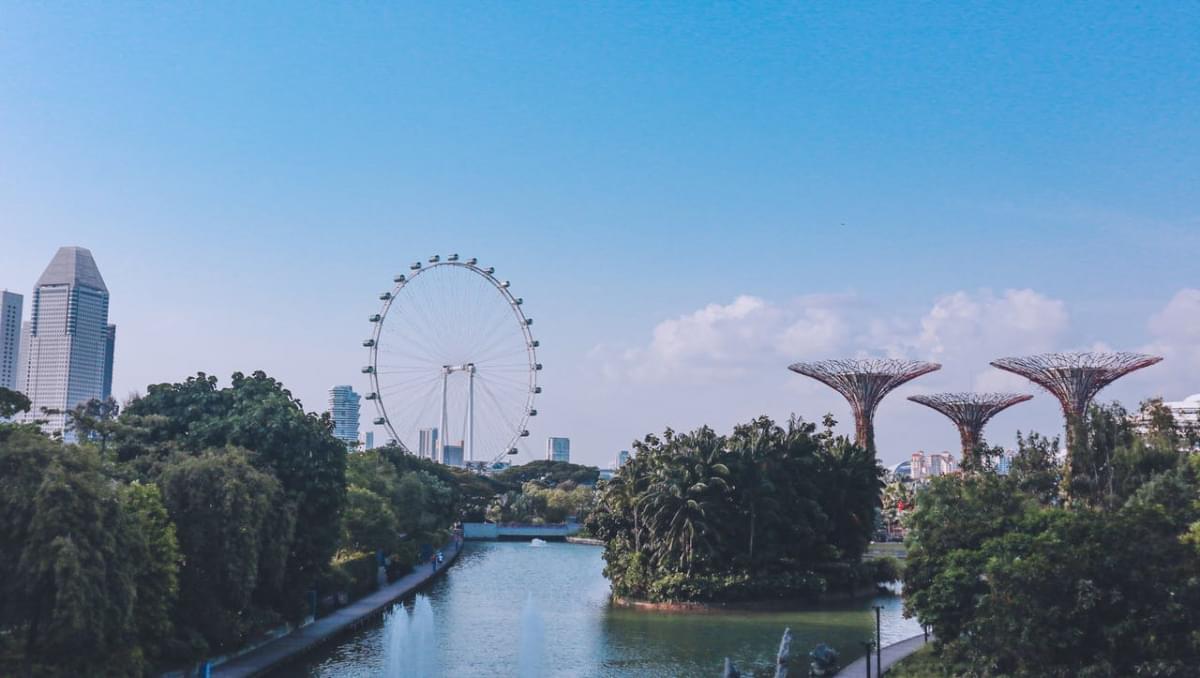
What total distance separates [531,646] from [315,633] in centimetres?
794

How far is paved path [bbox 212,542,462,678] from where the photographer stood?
31281 mm

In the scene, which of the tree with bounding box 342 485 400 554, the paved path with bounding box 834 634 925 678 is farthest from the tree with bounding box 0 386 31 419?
the tree with bounding box 342 485 400 554

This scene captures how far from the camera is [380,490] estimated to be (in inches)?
2547

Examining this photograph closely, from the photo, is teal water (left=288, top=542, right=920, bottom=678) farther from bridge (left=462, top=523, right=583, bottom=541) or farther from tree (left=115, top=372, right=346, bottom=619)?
bridge (left=462, top=523, right=583, bottom=541)

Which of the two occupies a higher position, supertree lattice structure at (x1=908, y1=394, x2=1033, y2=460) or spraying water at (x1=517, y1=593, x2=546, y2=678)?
supertree lattice structure at (x1=908, y1=394, x2=1033, y2=460)

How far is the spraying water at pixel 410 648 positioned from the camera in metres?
33.3

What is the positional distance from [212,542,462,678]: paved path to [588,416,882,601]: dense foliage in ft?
37.9

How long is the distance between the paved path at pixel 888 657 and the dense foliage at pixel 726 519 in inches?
515

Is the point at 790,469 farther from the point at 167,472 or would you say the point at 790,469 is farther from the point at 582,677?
the point at 167,472

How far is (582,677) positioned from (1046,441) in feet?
123

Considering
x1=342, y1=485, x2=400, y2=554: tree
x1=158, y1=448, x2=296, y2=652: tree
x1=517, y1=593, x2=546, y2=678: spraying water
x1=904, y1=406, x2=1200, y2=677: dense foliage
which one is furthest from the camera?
x1=342, y1=485, x2=400, y2=554: tree

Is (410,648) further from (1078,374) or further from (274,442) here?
(1078,374)

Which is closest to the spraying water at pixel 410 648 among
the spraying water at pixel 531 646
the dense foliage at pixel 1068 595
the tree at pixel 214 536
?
the spraying water at pixel 531 646

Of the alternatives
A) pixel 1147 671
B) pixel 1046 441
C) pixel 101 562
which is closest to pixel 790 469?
pixel 1046 441
